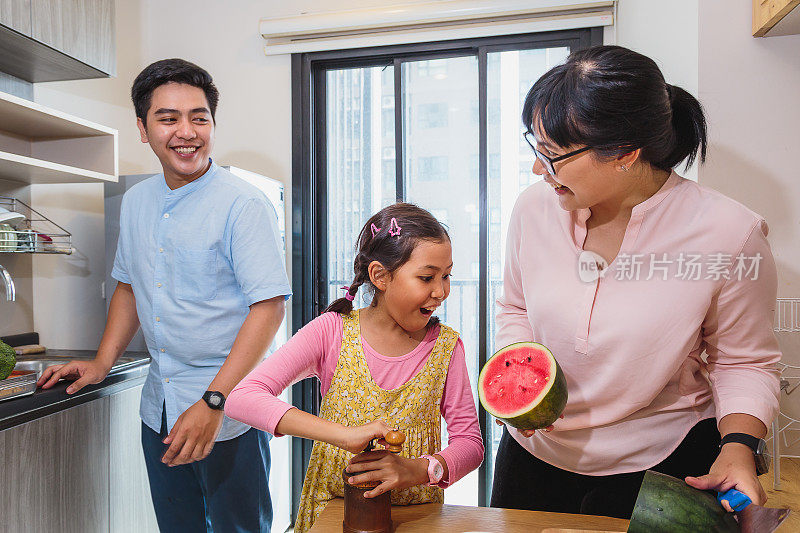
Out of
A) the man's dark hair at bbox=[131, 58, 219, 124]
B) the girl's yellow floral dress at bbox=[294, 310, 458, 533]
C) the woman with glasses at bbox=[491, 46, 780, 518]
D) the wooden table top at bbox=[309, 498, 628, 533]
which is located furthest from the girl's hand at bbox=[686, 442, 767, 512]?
the man's dark hair at bbox=[131, 58, 219, 124]

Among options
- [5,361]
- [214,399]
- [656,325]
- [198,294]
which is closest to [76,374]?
[5,361]

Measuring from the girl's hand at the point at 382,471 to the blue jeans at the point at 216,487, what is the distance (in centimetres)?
78

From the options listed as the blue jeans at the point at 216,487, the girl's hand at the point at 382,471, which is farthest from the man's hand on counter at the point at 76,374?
the girl's hand at the point at 382,471

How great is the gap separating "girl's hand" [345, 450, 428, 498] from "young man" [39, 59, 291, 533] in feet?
2.30

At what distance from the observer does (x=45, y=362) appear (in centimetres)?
225

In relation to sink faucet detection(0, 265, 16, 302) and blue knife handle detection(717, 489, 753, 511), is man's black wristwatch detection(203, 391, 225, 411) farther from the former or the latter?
blue knife handle detection(717, 489, 753, 511)

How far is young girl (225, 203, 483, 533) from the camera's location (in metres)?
1.26

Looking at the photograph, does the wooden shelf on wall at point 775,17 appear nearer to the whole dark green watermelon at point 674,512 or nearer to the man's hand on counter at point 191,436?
the whole dark green watermelon at point 674,512

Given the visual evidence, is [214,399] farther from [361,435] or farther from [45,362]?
[45,362]

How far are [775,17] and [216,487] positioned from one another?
199cm

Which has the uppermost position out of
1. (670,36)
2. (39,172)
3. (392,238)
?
(670,36)

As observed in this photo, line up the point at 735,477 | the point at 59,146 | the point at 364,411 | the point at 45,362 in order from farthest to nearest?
the point at 59,146, the point at 45,362, the point at 364,411, the point at 735,477

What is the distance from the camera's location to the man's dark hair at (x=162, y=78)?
1704 millimetres

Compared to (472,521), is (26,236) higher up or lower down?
higher up
